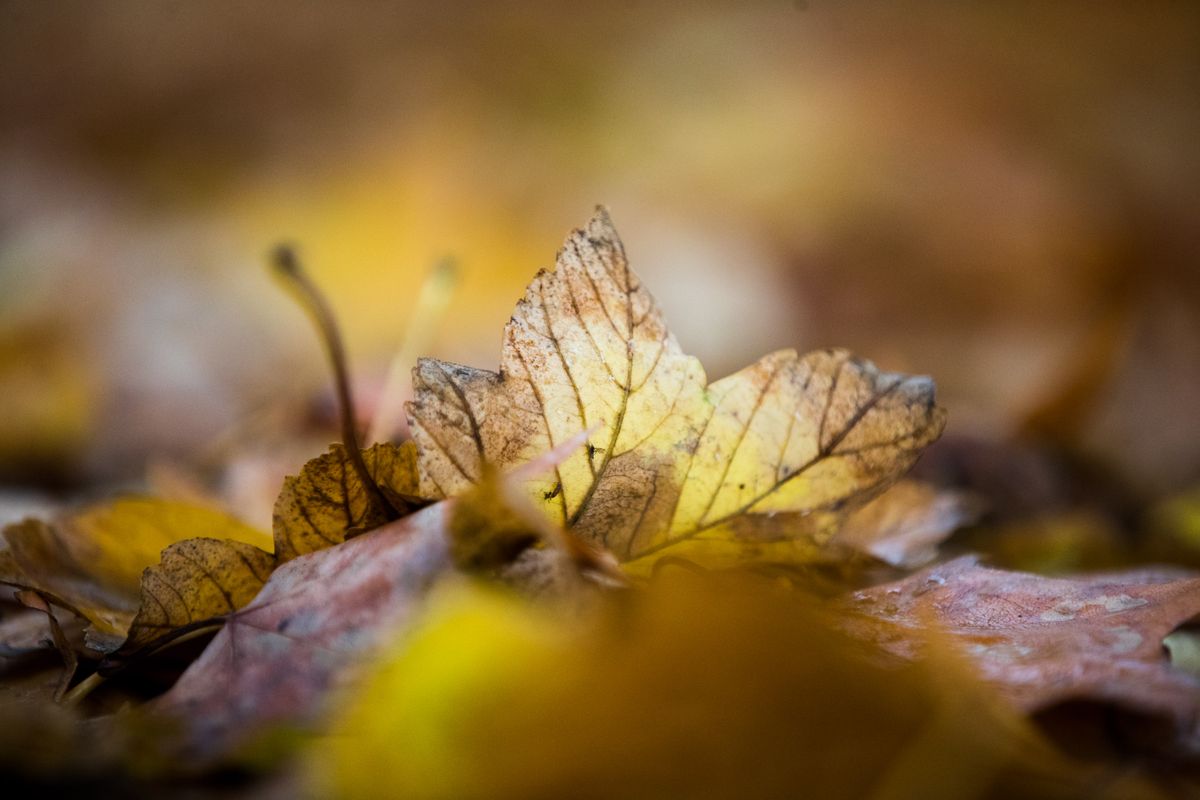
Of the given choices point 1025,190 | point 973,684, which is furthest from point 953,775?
point 1025,190

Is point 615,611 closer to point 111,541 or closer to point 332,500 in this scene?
point 332,500

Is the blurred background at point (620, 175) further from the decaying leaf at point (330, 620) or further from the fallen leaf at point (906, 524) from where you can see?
the decaying leaf at point (330, 620)

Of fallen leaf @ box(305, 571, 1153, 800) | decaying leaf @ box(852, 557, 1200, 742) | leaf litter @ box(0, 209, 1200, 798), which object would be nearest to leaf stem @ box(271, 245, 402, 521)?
leaf litter @ box(0, 209, 1200, 798)

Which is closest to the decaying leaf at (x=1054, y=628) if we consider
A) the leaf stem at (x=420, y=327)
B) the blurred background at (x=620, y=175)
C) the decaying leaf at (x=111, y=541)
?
the decaying leaf at (x=111, y=541)

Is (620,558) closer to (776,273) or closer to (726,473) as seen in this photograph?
(726,473)

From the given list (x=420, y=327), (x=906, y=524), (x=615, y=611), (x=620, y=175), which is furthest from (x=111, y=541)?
(x=620, y=175)
